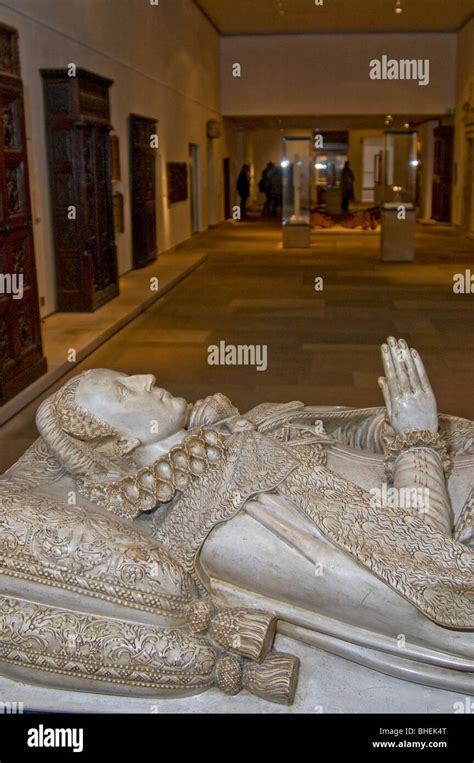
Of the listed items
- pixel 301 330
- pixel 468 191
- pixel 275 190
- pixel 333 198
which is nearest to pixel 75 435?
pixel 301 330

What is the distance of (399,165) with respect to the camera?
16.4 m

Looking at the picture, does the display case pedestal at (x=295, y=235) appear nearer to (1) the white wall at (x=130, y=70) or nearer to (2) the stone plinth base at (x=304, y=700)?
(1) the white wall at (x=130, y=70)

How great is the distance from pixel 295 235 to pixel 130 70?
5.78m

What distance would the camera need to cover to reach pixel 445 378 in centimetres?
722

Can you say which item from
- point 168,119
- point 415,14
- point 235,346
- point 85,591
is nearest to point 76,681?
point 85,591

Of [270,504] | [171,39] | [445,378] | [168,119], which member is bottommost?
[445,378]

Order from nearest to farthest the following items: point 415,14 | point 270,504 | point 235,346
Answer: point 270,504 → point 235,346 → point 415,14

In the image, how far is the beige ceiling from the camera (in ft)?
65.2

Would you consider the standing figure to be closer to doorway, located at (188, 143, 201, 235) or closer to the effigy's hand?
doorway, located at (188, 143, 201, 235)

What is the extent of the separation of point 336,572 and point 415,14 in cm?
2150

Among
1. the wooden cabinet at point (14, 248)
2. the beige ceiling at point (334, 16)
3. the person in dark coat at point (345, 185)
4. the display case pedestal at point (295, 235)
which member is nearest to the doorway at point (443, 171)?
the beige ceiling at point (334, 16)

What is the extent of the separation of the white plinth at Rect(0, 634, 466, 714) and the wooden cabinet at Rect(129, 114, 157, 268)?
12182 mm

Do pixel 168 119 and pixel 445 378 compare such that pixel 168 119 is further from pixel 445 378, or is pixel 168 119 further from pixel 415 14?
pixel 445 378

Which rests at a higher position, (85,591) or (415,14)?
(415,14)
